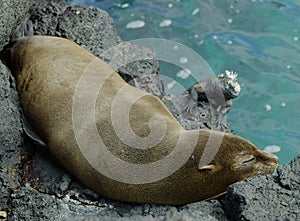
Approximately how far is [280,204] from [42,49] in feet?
8.12

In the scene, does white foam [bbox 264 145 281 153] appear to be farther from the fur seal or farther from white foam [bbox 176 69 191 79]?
the fur seal

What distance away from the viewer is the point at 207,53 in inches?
299

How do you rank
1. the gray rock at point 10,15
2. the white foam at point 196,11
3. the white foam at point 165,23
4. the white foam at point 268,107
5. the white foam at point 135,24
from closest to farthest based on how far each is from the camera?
the gray rock at point 10,15 < the white foam at point 268,107 < the white foam at point 135,24 < the white foam at point 165,23 < the white foam at point 196,11

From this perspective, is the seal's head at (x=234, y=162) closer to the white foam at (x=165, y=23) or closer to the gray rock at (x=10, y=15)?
the gray rock at (x=10, y=15)

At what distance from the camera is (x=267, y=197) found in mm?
3789

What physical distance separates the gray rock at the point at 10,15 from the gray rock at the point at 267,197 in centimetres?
276

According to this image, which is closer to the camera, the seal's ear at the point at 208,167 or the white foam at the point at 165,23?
the seal's ear at the point at 208,167

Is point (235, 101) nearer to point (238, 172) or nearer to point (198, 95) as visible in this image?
point (198, 95)

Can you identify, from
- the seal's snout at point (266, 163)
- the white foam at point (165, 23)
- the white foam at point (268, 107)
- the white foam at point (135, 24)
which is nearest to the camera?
the seal's snout at point (266, 163)

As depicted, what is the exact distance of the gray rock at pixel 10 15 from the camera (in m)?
5.32

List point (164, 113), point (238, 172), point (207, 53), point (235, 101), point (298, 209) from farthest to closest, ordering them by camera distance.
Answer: point (207, 53) < point (235, 101) < point (164, 113) < point (238, 172) < point (298, 209)

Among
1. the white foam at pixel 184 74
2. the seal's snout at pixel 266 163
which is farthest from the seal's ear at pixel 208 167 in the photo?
the white foam at pixel 184 74

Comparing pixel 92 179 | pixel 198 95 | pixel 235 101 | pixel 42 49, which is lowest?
pixel 235 101

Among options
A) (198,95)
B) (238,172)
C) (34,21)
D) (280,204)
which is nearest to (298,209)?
(280,204)
